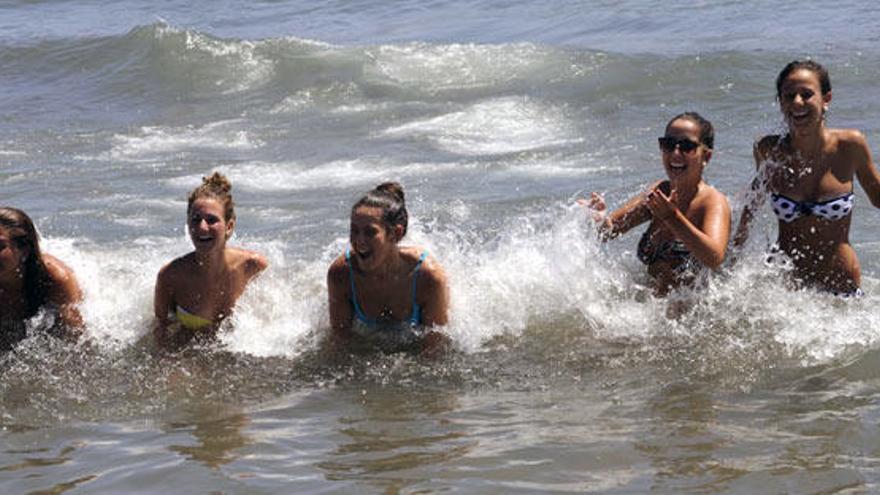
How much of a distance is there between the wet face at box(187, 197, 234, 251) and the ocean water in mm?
499

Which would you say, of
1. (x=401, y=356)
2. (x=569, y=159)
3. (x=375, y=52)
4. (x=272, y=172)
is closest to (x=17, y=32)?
(x=375, y=52)

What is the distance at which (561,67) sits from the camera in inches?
609

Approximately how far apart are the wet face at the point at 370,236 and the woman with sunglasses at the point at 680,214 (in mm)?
1088

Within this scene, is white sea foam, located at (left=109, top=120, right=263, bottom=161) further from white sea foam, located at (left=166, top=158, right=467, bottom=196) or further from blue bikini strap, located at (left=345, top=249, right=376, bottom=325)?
blue bikini strap, located at (left=345, top=249, right=376, bottom=325)

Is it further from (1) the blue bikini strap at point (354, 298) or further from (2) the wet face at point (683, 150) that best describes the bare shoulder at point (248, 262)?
(2) the wet face at point (683, 150)

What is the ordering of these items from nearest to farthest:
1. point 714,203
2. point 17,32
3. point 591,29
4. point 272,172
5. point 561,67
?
A: point 714,203 < point 272,172 < point 561,67 < point 591,29 < point 17,32

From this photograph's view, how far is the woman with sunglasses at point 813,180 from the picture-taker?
6.58 meters

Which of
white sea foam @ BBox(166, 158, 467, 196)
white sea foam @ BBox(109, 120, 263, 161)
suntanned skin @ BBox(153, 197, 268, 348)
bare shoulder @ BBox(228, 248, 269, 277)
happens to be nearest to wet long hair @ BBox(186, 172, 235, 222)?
suntanned skin @ BBox(153, 197, 268, 348)

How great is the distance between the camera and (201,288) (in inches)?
275

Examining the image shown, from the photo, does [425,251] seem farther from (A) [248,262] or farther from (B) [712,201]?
(B) [712,201]

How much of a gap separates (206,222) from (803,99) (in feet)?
9.59

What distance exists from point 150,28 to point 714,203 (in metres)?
13.7

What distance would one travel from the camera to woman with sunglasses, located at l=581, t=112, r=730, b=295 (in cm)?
635

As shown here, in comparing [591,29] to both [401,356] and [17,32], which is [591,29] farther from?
[401,356]
